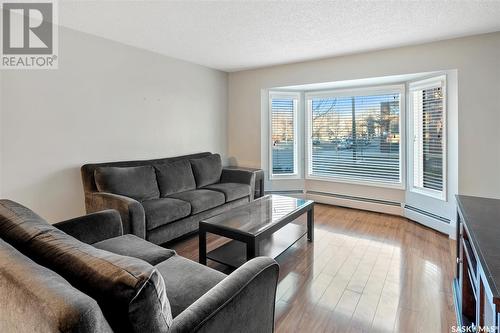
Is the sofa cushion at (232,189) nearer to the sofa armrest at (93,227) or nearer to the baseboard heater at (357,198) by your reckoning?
the baseboard heater at (357,198)

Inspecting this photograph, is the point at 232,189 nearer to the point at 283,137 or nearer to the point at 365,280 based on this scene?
the point at 283,137

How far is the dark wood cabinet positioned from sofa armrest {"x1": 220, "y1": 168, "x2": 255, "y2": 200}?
264 cm

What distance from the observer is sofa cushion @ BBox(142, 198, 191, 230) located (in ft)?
8.78

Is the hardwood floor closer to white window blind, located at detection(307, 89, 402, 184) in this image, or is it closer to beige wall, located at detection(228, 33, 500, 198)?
beige wall, located at detection(228, 33, 500, 198)

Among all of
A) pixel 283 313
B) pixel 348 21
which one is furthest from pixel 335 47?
pixel 283 313

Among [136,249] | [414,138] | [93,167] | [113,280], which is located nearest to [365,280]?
[136,249]

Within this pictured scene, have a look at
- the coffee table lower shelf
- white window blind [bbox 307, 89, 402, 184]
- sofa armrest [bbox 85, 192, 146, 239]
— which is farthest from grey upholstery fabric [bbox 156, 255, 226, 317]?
white window blind [bbox 307, 89, 402, 184]

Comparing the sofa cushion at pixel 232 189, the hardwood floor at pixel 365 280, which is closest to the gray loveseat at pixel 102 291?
the hardwood floor at pixel 365 280

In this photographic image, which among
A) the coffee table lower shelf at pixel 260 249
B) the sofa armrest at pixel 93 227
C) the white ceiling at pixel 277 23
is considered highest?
the white ceiling at pixel 277 23

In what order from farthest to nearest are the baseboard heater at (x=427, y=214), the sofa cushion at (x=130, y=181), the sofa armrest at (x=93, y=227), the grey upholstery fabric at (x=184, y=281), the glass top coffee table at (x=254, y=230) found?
the baseboard heater at (x=427, y=214) → the sofa cushion at (x=130, y=181) → the glass top coffee table at (x=254, y=230) → the sofa armrest at (x=93, y=227) → the grey upholstery fabric at (x=184, y=281)

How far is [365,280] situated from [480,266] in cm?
136

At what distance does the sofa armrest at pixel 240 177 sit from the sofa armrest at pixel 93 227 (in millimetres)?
2190

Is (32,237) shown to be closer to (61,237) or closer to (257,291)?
(61,237)

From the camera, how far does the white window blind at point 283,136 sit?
4910 millimetres
